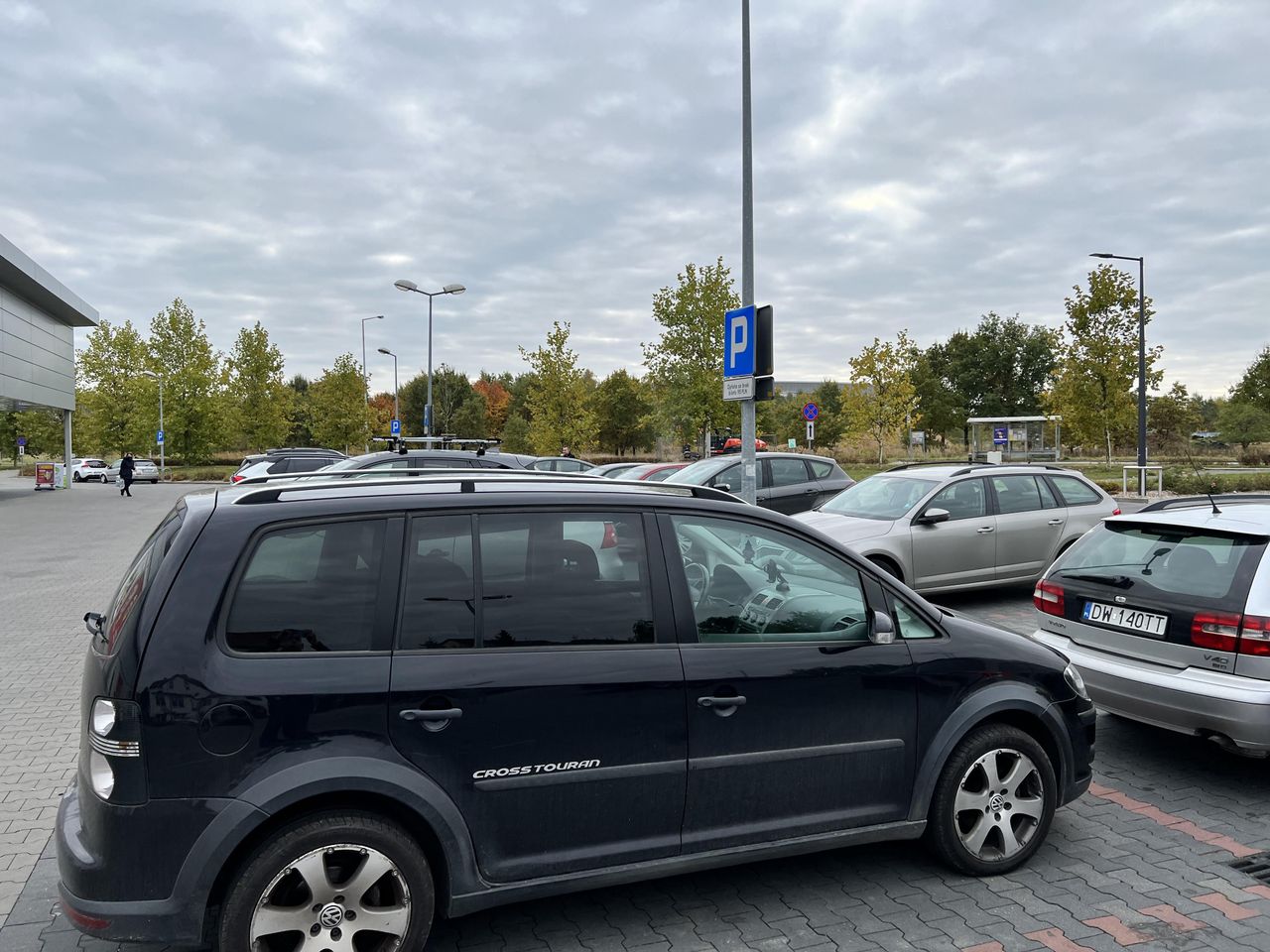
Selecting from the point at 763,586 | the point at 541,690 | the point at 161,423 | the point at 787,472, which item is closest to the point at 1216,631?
the point at 763,586

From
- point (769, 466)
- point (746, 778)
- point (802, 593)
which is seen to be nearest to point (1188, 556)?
point (802, 593)

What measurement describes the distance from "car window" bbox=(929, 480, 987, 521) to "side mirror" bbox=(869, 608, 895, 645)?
6476mm

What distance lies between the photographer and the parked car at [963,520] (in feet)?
30.6

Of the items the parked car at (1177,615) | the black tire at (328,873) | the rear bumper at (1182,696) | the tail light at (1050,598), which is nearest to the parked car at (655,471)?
the tail light at (1050,598)

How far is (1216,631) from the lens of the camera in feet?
14.8

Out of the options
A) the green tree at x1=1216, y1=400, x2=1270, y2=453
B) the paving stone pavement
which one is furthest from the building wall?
the green tree at x1=1216, y1=400, x2=1270, y2=453

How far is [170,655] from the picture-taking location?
2672 mm

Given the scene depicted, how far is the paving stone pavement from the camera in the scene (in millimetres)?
3209

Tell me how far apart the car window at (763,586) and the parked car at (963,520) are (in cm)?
566

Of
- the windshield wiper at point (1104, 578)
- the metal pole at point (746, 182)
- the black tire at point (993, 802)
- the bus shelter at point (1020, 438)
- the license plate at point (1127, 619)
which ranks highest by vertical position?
the metal pole at point (746, 182)

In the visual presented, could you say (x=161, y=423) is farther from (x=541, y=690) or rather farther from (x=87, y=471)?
(x=541, y=690)

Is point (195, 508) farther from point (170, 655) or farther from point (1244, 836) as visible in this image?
point (1244, 836)

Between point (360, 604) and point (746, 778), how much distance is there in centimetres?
153

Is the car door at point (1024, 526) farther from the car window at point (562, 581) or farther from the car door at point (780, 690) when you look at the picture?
the car window at point (562, 581)
